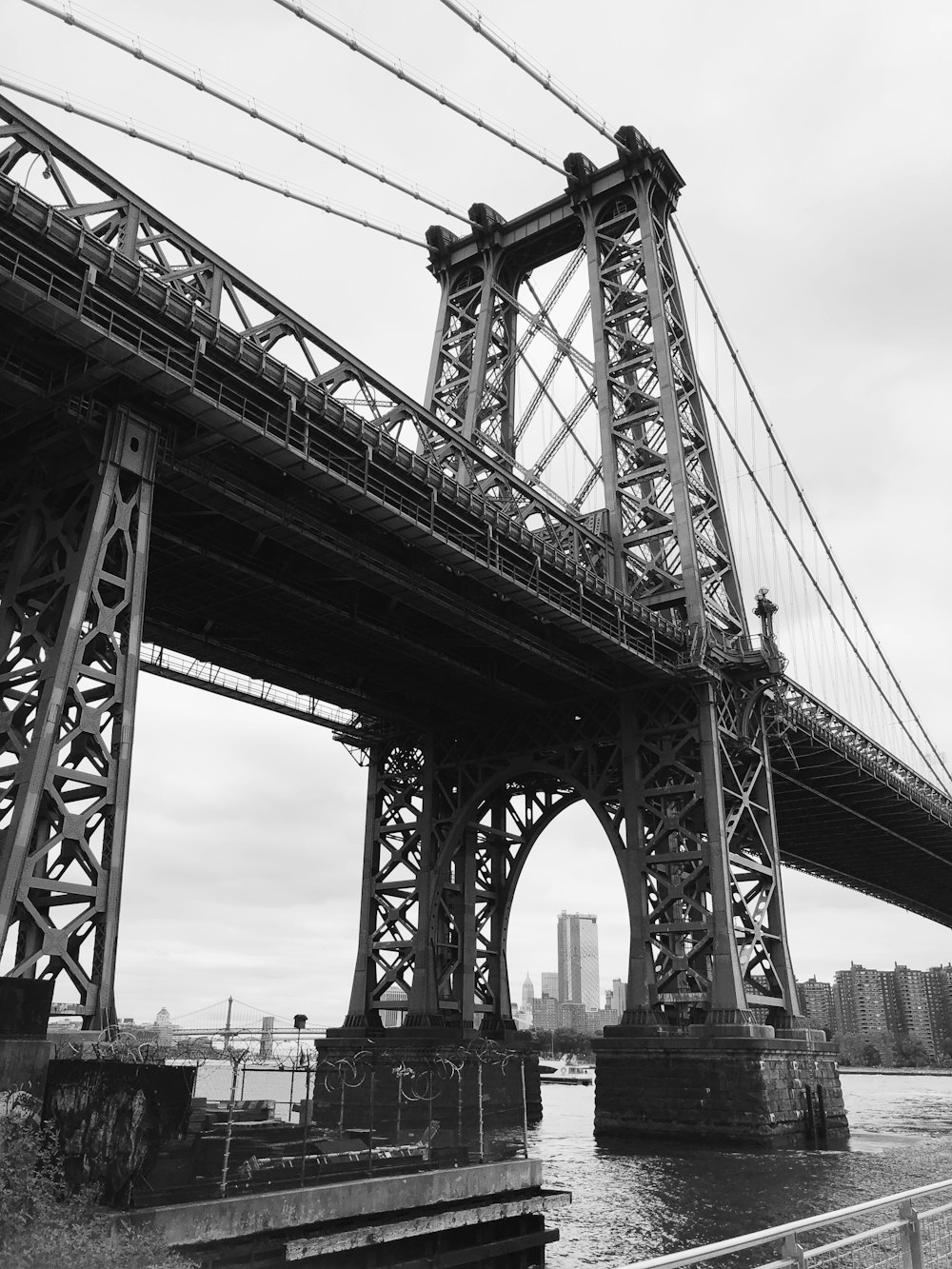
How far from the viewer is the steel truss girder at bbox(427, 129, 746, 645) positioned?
42969 mm

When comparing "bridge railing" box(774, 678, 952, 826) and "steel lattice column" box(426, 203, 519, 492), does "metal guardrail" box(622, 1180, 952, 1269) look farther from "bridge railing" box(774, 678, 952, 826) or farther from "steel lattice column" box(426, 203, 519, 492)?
"steel lattice column" box(426, 203, 519, 492)

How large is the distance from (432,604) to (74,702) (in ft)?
48.2

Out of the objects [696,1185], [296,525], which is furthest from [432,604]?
[696,1185]

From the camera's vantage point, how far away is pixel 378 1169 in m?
15.0

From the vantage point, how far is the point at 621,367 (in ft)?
154

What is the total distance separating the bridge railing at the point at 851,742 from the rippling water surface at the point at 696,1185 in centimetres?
1691

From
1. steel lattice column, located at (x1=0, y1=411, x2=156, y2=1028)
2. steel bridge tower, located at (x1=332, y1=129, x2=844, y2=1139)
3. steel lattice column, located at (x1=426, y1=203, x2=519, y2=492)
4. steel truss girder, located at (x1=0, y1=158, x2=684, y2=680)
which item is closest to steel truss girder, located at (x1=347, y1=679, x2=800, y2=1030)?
steel bridge tower, located at (x1=332, y1=129, x2=844, y2=1139)

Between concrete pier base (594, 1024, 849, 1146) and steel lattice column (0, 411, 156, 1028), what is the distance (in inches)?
860

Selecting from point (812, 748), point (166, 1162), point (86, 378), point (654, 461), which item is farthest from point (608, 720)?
point (166, 1162)

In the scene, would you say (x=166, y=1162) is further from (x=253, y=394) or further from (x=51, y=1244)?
(x=253, y=394)

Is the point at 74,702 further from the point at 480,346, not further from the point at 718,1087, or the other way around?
the point at 480,346

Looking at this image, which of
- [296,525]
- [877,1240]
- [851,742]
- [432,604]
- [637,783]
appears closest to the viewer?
[877,1240]

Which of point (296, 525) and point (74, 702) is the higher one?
point (296, 525)

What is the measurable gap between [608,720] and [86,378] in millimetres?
25479
